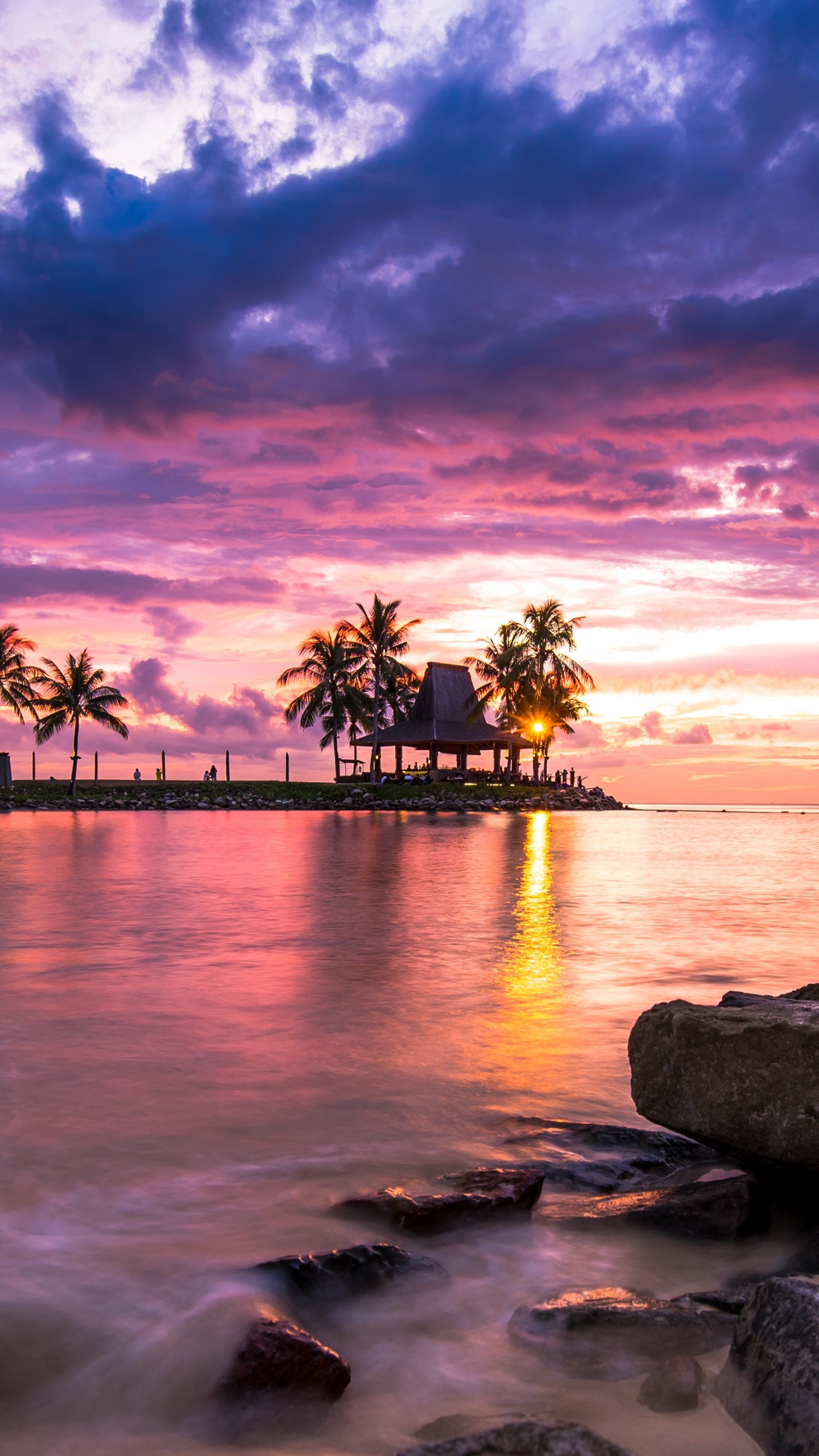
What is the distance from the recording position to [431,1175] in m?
3.59

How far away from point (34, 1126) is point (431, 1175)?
1819 millimetres

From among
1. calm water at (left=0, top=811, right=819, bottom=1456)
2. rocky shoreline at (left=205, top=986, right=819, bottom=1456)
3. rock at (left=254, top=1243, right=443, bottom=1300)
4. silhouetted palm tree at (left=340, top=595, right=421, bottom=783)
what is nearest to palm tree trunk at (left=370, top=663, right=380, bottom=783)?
silhouetted palm tree at (left=340, top=595, right=421, bottom=783)

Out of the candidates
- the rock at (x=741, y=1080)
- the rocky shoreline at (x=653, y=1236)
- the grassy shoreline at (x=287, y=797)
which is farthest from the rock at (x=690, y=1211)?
the grassy shoreline at (x=287, y=797)

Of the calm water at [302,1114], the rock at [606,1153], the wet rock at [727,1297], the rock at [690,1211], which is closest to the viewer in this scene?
the calm water at [302,1114]

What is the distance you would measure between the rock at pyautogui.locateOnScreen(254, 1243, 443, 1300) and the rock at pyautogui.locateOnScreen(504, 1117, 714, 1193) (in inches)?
33.6

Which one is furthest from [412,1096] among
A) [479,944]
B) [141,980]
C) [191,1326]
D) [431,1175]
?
[479,944]

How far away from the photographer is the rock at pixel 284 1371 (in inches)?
86.2

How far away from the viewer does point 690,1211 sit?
3.02 meters

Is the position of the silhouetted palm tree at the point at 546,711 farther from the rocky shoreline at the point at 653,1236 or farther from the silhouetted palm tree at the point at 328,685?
the rocky shoreline at the point at 653,1236

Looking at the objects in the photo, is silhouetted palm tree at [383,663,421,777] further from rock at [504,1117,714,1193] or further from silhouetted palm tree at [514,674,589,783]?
rock at [504,1117,714,1193]

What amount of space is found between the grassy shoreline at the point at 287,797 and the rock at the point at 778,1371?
3806cm

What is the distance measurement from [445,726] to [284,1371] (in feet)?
141

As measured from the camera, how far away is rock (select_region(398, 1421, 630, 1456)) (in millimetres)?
1910

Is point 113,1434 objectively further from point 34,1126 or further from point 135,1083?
point 135,1083
